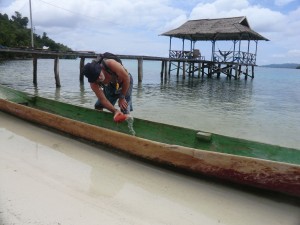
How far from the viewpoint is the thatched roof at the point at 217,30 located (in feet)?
76.8

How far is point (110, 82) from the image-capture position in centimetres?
436

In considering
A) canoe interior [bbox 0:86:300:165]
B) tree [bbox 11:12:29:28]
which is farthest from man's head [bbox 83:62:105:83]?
tree [bbox 11:12:29:28]

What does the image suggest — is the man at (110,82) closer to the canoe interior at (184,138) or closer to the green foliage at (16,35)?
the canoe interior at (184,138)

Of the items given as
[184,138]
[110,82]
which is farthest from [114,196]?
[110,82]

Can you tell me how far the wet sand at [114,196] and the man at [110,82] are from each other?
0.80 meters

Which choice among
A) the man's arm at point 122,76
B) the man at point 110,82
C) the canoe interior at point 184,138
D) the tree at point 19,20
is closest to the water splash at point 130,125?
the canoe interior at point 184,138

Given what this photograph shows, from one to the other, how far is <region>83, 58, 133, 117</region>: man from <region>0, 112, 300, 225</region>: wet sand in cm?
80

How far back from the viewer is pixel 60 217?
8.89 ft

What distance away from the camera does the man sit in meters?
3.87

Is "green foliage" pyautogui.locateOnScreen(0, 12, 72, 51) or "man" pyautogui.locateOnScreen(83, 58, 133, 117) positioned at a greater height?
"green foliage" pyautogui.locateOnScreen(0, 12, 72, 51)

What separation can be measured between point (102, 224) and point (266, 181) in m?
1.68

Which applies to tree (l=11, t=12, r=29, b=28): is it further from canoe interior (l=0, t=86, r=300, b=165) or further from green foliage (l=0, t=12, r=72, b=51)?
canoe interior (l=0, t=86, r=300, b=165)

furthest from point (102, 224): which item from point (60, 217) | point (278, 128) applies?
point (278, 128)

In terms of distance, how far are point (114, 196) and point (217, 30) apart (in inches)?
894
